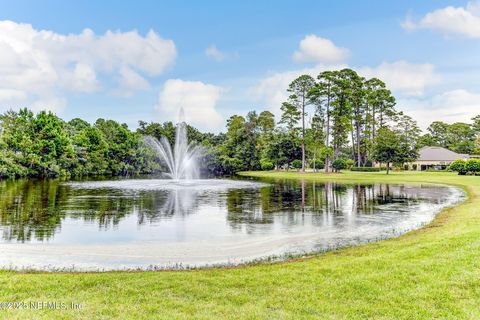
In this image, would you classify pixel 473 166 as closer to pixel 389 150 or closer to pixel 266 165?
pixel 389 150

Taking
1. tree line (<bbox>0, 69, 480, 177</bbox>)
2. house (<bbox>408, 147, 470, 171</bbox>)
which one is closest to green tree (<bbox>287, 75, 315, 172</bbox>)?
tree line (<bbox>0, 69, 480, 177</bbox>)

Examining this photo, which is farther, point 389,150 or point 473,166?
point 389,150

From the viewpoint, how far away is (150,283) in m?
6.00

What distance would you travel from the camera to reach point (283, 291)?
5.61 m

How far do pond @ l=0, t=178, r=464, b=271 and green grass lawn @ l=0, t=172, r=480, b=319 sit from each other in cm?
184

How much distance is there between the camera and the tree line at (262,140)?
163 feet

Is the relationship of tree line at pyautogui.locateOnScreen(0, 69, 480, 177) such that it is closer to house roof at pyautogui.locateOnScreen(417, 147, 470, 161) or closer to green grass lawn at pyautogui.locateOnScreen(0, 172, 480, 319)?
house roof at pyautogui.locateOnScreen(417, 147, 470, 161)

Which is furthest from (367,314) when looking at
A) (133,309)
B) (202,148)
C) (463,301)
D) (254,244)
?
(202,148)

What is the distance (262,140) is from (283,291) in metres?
70.5

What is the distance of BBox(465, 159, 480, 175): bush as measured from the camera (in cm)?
4259

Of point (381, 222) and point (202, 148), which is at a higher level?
point (202, 148)

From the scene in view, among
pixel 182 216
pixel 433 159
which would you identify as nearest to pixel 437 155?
pixel 433 159

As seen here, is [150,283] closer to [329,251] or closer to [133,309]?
[133,309]

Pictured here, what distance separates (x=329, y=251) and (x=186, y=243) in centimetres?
406
